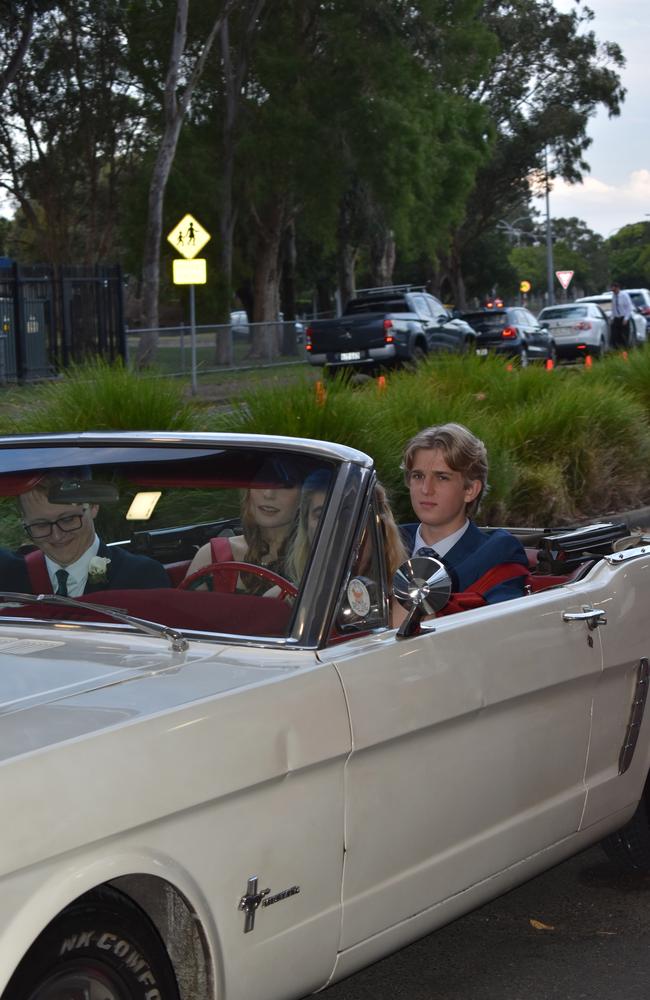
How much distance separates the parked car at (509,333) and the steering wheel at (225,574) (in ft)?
101

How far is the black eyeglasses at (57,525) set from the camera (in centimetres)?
392

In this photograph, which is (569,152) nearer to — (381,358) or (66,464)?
(381,358)

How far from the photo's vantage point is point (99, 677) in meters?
3.19

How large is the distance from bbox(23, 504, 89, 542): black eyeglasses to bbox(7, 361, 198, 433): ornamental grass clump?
6.19 metres

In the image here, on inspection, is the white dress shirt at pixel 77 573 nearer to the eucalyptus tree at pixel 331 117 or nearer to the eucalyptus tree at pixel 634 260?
the eucalyptus tree at pixel 331 117

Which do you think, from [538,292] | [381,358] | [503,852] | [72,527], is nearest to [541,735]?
[503,852]

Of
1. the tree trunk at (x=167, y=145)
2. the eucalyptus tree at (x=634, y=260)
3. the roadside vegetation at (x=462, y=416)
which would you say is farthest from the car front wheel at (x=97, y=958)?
the eucalyptus tree at (x=634, y=260)

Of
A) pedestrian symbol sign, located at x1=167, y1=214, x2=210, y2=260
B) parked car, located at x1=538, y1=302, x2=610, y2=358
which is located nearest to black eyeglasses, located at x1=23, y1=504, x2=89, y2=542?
pedestrian symbol sign, located at x1=167, y1=214, x2=210, y2=260

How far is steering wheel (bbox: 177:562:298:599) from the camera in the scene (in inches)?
144

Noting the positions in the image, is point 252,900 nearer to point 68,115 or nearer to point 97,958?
point 97,958

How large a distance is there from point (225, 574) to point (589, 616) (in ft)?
3.70

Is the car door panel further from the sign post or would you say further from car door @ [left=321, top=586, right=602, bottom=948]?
the sign post

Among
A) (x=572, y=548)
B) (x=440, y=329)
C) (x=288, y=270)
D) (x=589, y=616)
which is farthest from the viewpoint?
(x=288, y=270)

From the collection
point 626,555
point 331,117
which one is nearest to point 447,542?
point 626,555
